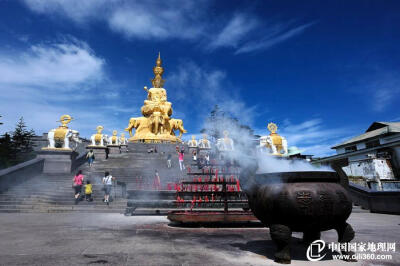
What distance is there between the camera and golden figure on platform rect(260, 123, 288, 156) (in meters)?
17.3

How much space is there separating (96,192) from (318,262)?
1035cm

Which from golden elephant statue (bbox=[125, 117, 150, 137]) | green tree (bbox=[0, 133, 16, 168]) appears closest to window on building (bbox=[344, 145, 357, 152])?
golden elephant statue (bbox=[125, 117, 150, 137])

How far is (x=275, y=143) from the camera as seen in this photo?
17312 millimetres

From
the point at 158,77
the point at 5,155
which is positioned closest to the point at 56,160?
the point at 5,155

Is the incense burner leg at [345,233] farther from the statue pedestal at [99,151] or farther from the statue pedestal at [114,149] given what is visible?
the statue pedestal at [114,149]

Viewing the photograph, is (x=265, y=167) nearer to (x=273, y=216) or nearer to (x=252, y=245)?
(x=252, y=245)

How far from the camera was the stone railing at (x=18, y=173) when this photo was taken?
33.5ft

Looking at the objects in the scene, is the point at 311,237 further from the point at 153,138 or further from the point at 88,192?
the point at 153,138

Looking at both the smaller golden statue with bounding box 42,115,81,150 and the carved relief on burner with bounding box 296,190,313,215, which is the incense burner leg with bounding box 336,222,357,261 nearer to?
the carved relief on burner with bounding box 296,190,313,215

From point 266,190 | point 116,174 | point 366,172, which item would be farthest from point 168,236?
point 366,172

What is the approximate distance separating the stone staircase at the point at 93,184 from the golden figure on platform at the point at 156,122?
9943 millimetres

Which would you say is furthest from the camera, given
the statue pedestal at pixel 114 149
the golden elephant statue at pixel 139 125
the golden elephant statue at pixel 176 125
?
the golden elephant statue at pixel 176 125

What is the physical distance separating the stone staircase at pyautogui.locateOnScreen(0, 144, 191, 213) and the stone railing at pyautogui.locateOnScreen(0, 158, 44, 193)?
0.26 m

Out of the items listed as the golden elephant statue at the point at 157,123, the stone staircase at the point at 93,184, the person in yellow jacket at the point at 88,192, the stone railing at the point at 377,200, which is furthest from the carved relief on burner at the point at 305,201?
the golden elephant statue at the point at 157,123
